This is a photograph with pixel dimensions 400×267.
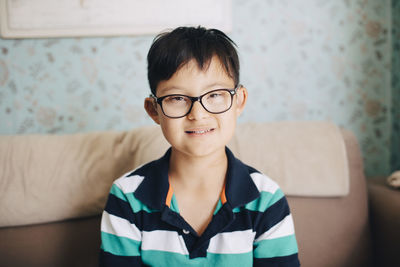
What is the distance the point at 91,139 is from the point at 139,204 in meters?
0.55

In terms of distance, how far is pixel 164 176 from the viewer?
906 millimetres

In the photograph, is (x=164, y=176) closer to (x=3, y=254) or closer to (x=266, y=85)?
(x=3, y=254)

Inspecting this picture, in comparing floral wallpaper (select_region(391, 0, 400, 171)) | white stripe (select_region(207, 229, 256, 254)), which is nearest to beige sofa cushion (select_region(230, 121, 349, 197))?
white stripe (select_region(207, 229, 256, 254))

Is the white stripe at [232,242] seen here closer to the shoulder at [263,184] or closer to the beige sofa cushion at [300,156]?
the shoulder at [263,184]

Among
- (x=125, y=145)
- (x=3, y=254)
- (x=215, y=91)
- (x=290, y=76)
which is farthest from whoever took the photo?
(x=290, y=76)

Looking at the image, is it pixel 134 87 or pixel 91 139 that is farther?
pixel 134 87

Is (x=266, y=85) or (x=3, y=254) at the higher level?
(x=266, y=85)

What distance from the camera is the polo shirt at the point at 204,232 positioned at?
0.83 metres

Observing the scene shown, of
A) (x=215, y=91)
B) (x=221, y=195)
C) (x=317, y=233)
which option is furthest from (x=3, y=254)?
(x=317, y=233)

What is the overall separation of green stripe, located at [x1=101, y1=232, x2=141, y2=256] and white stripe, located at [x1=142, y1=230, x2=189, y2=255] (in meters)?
0.03

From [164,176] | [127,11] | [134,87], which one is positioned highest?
[127,11]

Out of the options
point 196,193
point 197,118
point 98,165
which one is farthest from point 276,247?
point 98,165

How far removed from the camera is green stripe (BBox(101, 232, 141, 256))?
850 millimetres

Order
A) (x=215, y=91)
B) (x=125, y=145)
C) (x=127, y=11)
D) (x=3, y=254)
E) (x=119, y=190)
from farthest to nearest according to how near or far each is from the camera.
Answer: (x=127, y=11)
(x=125, y=145)
(x=3, y=254)
(x=119, y=190)
(x=215, y=91)
